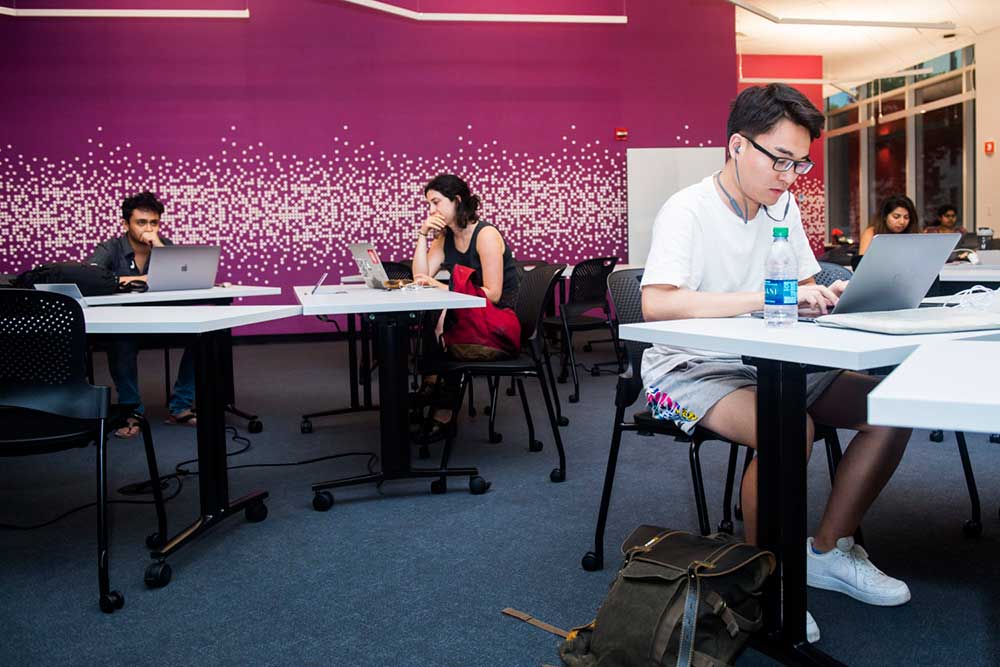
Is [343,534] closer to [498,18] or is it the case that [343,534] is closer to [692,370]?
[692,370]

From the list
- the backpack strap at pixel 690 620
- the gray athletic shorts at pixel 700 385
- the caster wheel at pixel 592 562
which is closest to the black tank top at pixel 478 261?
the caster wheel at pixel 592 562

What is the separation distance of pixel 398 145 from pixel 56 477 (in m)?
5.40

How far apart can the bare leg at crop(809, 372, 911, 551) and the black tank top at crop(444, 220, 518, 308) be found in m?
1.99

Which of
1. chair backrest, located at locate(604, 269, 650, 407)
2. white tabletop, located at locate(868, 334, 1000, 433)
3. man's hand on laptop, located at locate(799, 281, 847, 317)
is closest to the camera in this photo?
white tabletop, located at locate(868, 334, 1000, 433)

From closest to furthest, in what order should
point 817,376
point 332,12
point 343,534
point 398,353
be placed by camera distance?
point 817,376 → point 343,534 → point 398,353 → point 332,12

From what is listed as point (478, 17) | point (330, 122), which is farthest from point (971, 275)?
point (330, 122)

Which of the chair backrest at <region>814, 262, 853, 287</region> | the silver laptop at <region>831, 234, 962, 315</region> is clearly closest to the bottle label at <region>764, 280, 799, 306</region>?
the silver laptop at <region>831, 234, 962, 315</region>

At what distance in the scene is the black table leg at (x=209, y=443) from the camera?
2.32 m

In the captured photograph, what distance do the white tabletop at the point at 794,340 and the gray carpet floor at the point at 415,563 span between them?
0.69 meters

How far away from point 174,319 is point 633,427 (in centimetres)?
120

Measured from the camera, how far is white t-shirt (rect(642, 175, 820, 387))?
187cm

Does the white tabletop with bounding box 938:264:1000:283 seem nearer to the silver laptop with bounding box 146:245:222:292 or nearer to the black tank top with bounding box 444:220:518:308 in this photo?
the black tank top with bounding box 444:220:518:308

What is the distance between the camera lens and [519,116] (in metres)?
8.16

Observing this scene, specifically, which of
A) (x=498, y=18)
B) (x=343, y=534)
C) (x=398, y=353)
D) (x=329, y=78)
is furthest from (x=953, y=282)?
(x=329, y=78)
